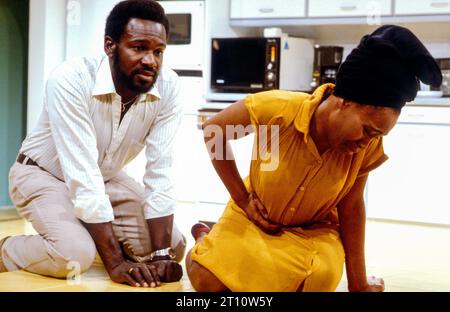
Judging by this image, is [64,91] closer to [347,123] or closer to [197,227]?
[197,227]

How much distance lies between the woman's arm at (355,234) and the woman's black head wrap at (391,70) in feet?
1.05

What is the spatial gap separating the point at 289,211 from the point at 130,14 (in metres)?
0.69

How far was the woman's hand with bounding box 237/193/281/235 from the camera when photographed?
1.63 meters

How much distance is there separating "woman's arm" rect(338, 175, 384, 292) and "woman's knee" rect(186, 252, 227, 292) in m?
0.33

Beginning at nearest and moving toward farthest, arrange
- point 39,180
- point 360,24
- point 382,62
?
point 382,62, point 39,180, point 360,24

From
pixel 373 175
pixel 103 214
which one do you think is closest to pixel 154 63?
pixel 103 214

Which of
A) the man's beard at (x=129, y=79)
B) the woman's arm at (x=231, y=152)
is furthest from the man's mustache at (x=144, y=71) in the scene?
the woman's arm at (x=231, y=152)

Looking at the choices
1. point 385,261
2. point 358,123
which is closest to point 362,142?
point 358,123

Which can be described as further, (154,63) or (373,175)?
(373,175)

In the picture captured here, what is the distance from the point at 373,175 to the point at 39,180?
241 cm

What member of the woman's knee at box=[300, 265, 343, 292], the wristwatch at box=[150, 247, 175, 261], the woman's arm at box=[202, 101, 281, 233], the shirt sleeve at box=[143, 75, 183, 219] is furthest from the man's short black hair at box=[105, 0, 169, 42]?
the woman's knee at box=[300, 265, 343, 292]

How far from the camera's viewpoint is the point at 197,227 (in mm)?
1977

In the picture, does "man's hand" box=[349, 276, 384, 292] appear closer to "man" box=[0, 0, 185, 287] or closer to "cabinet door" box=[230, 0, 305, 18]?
"man" box=[0, 0, 185, 287]

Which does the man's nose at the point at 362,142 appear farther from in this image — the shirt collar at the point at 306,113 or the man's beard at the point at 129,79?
the man's beard at the point at 129,79
